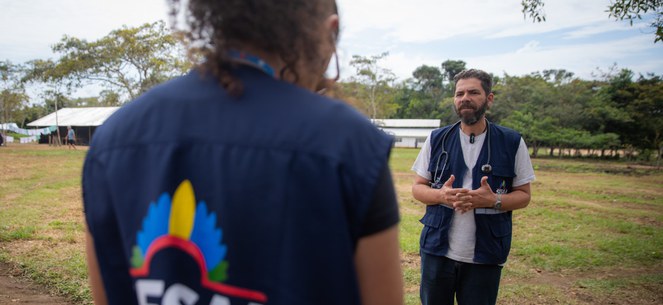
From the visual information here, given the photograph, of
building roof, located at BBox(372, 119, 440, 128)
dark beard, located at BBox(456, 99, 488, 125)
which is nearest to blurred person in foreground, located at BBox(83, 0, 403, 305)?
dark beard, located at BBox(456, 99, 488, 125)

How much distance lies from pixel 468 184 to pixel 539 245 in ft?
16.1

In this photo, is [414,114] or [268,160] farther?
[414,114]

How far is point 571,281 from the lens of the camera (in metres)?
5.32

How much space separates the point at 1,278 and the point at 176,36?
16.5 ft

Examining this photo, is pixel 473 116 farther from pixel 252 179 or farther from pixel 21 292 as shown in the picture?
pixel 21 292

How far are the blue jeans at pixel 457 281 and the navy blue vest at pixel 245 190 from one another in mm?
2173

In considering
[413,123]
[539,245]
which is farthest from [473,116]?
[413,123]

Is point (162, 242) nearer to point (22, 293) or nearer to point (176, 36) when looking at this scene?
point (176, 36)

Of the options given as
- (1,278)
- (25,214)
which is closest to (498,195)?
(1,278)

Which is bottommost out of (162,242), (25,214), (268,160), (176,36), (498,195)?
(25,214)

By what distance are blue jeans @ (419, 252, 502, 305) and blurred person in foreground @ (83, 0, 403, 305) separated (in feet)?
6.83

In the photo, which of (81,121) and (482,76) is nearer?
(482,76)

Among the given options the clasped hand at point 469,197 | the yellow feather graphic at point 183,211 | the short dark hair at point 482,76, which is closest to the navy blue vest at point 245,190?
the yellow feather graphic at point 183,211

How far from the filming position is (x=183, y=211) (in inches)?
35.6
